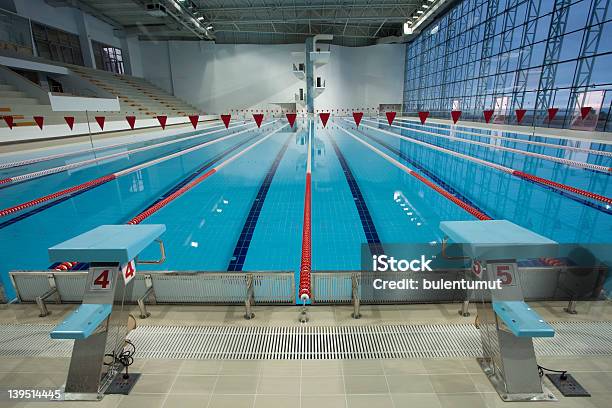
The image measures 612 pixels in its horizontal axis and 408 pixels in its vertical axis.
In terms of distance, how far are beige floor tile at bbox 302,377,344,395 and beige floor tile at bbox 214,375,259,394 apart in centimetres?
25

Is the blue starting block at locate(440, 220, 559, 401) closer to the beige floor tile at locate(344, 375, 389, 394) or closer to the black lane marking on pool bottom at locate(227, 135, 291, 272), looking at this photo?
the beige floor tile at locate(344, 375, 389, 394)

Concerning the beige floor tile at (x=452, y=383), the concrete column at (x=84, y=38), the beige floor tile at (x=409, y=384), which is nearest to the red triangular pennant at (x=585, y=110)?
the beige floor tile at (x=452, y=383)

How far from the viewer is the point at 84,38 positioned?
16.9 metres

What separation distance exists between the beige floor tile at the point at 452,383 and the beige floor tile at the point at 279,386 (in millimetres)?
668

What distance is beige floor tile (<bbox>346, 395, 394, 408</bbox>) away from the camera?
1396mm

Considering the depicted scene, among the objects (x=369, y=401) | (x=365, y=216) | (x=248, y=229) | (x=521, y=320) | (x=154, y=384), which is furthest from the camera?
(x=365, y=216)

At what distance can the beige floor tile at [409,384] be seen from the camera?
1.47 meters

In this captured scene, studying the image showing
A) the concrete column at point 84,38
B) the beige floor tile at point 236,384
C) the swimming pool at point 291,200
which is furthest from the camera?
the concrete column at point 84,38

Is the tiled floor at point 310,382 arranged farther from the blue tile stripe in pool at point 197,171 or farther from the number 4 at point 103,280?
the blue tile stripe in pool at point 197,171

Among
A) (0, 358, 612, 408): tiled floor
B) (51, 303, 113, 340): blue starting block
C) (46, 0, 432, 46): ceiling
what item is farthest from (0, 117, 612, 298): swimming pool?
(46, 0, 432, 46): ceiling

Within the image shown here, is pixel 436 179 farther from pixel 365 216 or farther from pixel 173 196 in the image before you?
pixel 173 196

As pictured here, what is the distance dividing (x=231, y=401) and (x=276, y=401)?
208 millimetres

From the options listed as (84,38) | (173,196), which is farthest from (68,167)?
(84,38)

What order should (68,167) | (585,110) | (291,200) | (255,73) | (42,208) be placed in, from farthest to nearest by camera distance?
(255,73)
(585,110)
(68,167)
(291,200)
(42,208)
